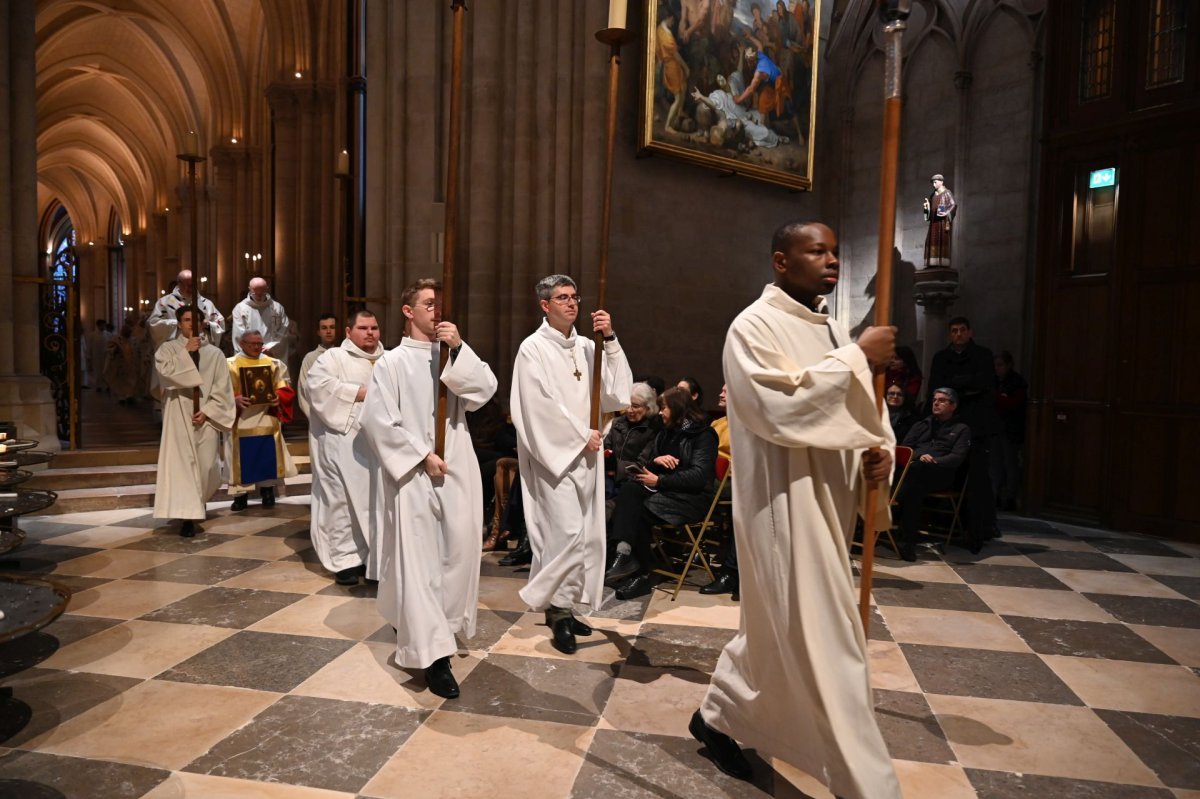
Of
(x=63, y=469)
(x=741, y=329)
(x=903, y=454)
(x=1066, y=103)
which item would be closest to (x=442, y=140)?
(x=63, y=469)

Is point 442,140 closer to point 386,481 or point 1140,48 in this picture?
point 386,481

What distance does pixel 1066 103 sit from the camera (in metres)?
7.68

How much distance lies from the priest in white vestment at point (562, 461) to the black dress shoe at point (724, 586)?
109 cm

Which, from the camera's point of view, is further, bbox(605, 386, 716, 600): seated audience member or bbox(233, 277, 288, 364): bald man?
bbox(233, 277, 288, 364): bald man

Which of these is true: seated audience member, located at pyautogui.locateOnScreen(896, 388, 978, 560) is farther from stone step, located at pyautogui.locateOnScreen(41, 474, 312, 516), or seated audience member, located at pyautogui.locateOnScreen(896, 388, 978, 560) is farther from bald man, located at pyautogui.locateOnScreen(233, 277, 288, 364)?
bald man, located at pyautogui.locateOnScreen(233, 277, 288, 364)

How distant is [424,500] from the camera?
342cm

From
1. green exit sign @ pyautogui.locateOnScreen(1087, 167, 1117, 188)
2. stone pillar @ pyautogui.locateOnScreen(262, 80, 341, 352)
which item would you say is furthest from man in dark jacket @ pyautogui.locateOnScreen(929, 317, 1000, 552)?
stone pillar @ pyautogui.locateOnScreen(262, 80, 341, 352)

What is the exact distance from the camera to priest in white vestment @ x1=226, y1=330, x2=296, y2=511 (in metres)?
7.19

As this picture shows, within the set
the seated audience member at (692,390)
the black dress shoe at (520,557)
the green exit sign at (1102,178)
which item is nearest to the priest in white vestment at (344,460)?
the black dress shoe at (520,557)

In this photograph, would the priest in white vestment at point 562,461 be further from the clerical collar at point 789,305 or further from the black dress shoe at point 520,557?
the black dress shoe at point 520,557

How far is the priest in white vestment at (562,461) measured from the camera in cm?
390

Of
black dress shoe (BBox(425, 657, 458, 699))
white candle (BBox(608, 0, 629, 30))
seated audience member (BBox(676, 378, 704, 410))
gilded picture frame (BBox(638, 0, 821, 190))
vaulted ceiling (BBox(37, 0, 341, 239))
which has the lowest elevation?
black dress shoe (BBox(425, 657, 458, 699))

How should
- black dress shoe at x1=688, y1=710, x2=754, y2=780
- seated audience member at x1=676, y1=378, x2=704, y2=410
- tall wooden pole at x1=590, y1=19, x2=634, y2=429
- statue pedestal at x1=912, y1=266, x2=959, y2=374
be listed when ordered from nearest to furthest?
black dress shoe at x1=688, y1=710, x2=754, y2=780, tall wooden pole at x1=590, y1=19, x2=634, y2=429, seated audience member at x1=676, y1=378, x2=704, y2=410, statue pedestal at x1=912, y1=266, x2=959, y2=374

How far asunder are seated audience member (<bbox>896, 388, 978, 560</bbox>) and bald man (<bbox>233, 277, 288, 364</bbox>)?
763 centimetres
